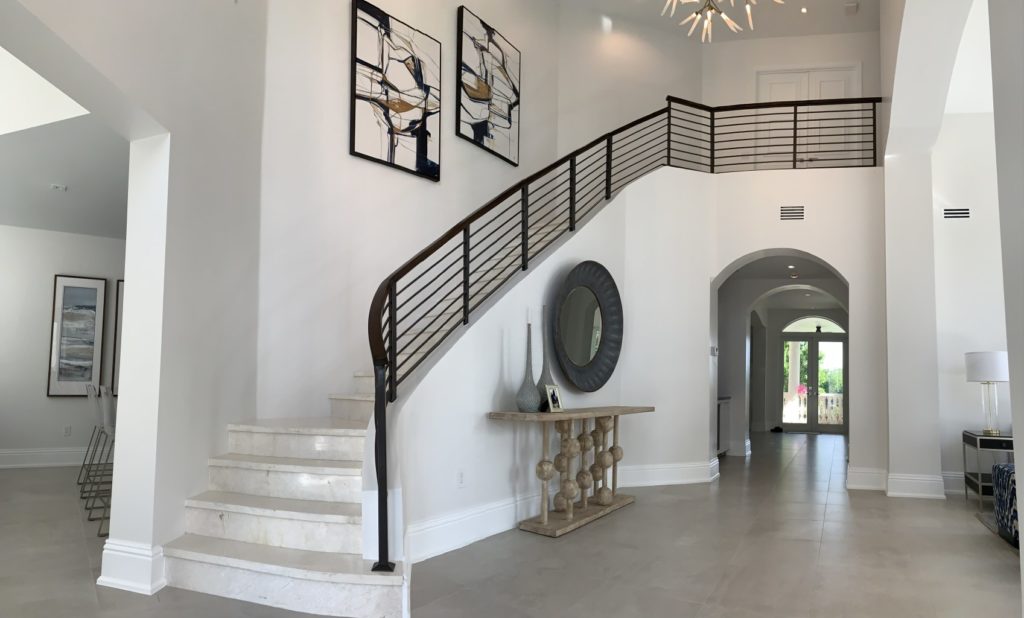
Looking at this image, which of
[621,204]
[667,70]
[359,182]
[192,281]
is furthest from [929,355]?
[192,281]

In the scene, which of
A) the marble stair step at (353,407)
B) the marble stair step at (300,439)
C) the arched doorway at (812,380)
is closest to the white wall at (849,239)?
the marble stair step at (353,407)

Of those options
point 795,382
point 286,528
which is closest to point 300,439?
point 286,528

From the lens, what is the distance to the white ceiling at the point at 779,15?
28.6 feet

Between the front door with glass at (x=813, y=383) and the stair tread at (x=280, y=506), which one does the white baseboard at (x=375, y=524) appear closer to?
the stair tread at (x=280, y=506)

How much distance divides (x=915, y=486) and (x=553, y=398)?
3995 mm

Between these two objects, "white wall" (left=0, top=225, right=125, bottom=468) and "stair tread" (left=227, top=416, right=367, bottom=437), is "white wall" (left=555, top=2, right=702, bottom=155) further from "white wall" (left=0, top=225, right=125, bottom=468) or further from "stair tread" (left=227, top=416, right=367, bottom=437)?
"white wall" (left=0, top=225, right=125, bottom=468)

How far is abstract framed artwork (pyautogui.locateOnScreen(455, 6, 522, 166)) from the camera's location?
23.1 feet

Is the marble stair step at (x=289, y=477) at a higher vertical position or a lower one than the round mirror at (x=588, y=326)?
lower

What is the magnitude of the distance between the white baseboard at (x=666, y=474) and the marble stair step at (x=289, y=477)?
3629 millimetres

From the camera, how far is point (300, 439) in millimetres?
4395

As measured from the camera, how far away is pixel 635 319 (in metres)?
7.21

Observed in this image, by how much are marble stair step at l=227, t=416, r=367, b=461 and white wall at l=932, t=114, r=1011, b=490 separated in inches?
236

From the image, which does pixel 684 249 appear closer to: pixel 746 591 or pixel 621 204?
pixel 621 204

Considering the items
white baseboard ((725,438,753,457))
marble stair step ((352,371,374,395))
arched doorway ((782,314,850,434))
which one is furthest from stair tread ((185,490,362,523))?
arched doorway ((782,314,850,434))
